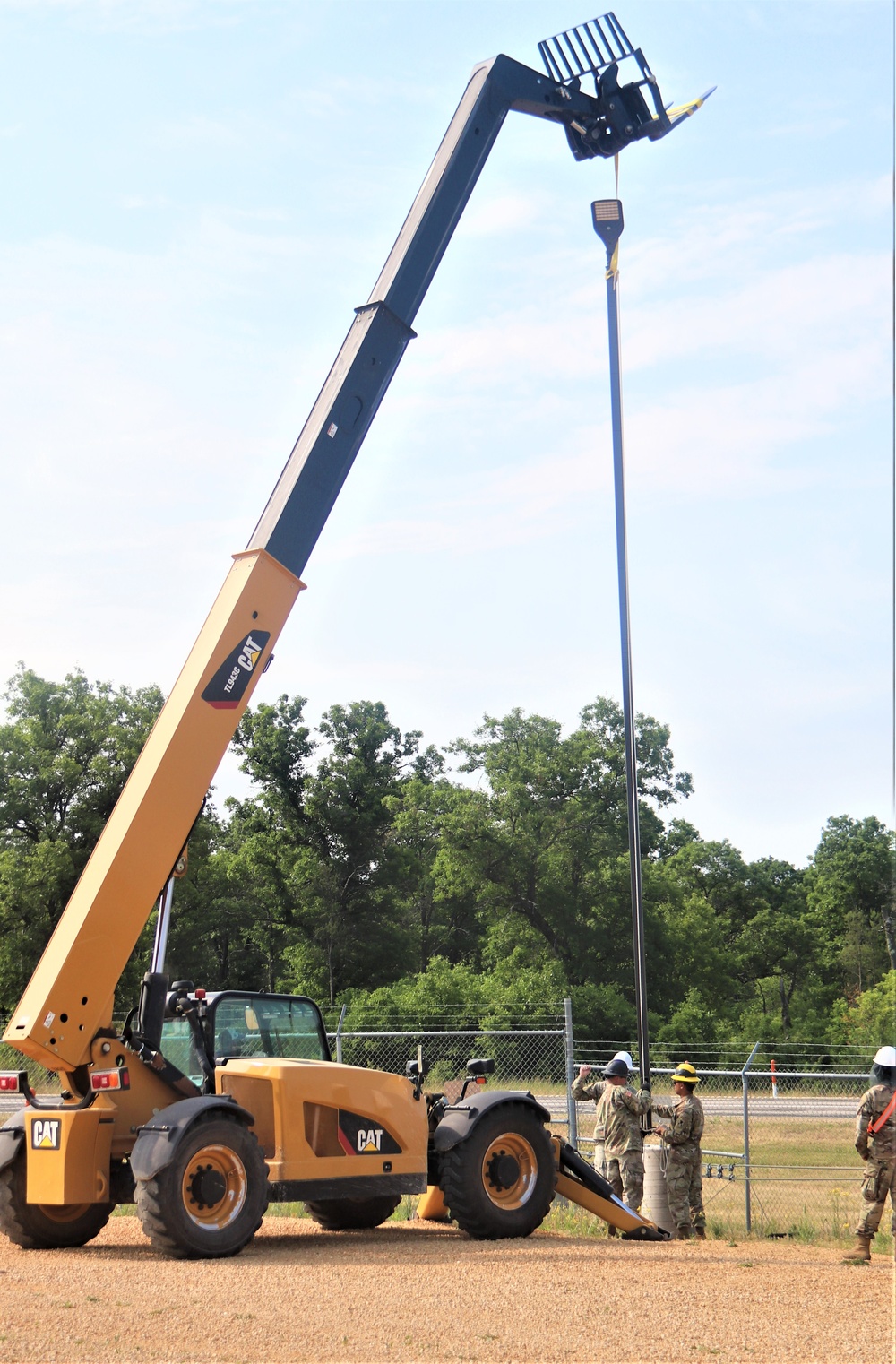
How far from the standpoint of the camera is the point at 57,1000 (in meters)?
8.84

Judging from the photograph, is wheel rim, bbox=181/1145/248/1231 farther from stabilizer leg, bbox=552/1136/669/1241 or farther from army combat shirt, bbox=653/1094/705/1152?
army combat shirt, bbox=653/1094/705/1152

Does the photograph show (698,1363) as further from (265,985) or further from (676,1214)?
(265,985)

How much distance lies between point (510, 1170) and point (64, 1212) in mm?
3254

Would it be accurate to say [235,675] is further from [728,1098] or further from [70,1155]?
[728,1098]

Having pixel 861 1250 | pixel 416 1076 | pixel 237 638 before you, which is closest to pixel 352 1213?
pixel 416 1076

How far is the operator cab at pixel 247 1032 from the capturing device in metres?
9.88

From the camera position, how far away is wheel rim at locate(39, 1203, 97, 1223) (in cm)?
947

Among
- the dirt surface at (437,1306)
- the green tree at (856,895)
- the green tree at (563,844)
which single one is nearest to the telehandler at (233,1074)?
the dirt surface at (437,1306)

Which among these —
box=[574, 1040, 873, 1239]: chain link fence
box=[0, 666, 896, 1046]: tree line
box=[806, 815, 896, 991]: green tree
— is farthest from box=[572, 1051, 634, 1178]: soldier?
box=[806, 815, 896, 991]: green tree

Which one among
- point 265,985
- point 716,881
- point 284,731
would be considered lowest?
point 265,985

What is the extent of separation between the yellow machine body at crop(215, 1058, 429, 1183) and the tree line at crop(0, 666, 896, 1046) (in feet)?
86.2

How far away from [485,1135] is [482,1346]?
378 cm

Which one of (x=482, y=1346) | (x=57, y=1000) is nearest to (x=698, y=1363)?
(x=482, y=1346)

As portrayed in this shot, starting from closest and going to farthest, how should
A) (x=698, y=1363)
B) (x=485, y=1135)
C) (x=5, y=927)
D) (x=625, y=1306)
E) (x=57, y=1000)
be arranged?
(x=698, y=1363) → (x=625, y=1306) → (x=57, y=1000) → (x=485, y=1135) → (x=5, y=927)
